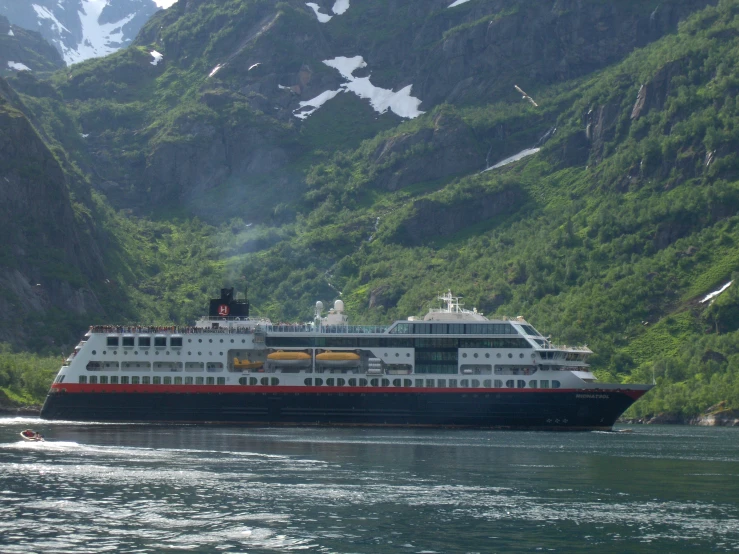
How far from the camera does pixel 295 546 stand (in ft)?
140

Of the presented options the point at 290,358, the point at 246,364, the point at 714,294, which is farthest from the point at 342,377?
the point at 714,294

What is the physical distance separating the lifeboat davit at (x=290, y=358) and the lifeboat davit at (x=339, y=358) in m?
1.07

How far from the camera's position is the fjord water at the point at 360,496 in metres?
43.9

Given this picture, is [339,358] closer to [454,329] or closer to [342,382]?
[342,382]

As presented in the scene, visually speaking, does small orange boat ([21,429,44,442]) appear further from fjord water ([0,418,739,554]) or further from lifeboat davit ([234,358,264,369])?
lifeboat davit ([234,358,264,369])

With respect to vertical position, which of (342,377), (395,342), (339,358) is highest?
(395,342)

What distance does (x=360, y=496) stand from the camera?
5375cm

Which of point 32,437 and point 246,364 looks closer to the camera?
point 32,437

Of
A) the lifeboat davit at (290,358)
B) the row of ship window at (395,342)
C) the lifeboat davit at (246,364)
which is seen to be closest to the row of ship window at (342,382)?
the lifeboat davit at (246,364)

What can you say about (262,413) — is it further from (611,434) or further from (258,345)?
(611,434)

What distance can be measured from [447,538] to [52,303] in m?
145

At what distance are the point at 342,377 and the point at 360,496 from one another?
46557mm

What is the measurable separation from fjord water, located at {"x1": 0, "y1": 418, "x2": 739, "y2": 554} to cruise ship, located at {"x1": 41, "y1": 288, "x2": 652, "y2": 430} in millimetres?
14470

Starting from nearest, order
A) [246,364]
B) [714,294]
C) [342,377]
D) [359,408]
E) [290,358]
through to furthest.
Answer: [359,408]
[342,377]
[290,358]
[246,364]
[714,294]
